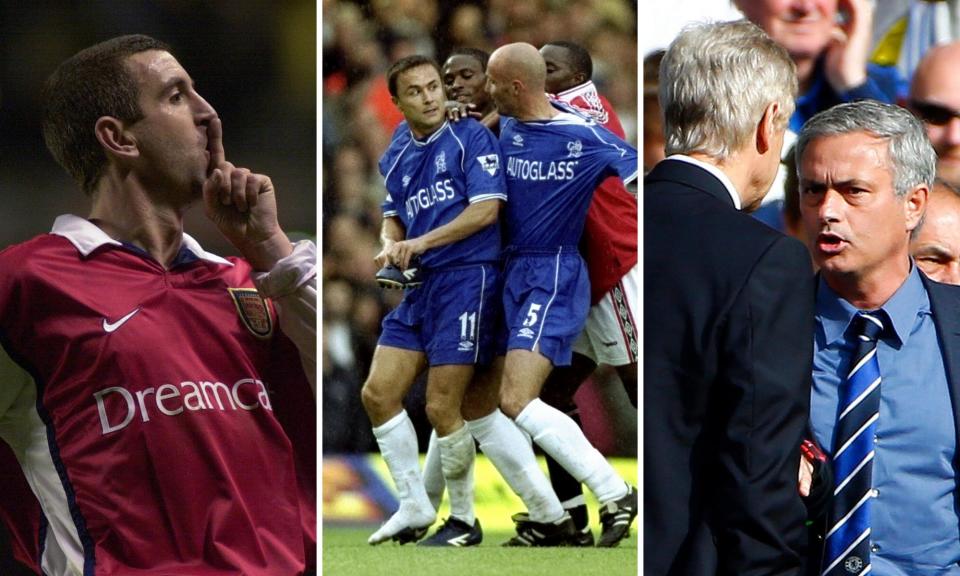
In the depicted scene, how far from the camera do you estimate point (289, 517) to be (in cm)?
342

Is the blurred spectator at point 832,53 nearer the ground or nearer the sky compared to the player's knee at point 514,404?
nearer the sky

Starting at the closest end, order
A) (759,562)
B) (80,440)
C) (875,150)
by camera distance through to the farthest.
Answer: (759,562) → (875,150) → (80,440)

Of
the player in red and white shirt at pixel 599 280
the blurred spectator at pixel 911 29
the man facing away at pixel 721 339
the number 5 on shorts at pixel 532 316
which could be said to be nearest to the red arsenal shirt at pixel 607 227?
the player in red and white shirt at pixel 599 280

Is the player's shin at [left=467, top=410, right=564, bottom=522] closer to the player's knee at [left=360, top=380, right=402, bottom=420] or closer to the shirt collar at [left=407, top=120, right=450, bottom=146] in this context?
the player's knee at [left=360, top=380, right=402, bottom=420]

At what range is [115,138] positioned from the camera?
336 centimetres

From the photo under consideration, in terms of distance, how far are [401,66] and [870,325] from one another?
Answer: 1430 mm

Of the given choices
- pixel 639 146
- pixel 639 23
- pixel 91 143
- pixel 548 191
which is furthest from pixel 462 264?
pixel 91 143

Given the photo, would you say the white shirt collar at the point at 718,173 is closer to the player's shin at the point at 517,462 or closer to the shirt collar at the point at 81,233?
the player's shin at the point at 517,462

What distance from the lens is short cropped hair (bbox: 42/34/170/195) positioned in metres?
3.36

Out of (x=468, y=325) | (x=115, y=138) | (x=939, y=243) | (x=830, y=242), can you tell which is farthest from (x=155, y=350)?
(x=939, y=243)

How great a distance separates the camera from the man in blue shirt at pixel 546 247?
3.27 m

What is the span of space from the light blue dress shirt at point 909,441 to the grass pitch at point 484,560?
71 centimetres

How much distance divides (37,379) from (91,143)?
663mm

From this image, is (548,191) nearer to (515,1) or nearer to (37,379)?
(515,1)
